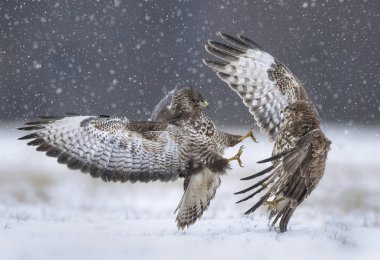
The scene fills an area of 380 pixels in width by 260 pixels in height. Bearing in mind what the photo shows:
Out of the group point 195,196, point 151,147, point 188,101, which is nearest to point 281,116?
point 188,101

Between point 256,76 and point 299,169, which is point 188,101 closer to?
point 256,76

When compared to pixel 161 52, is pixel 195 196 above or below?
below

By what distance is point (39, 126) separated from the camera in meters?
7.36

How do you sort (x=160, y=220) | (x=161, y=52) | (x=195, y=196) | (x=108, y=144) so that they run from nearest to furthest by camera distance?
(x=108, y=144) → (x=195, y=196) → (x=160, y=220) → (x=161, y=52)

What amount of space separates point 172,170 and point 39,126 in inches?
46.4

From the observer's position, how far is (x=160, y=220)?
912 centimetres

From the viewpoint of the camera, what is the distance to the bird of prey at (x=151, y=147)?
734 centimetres

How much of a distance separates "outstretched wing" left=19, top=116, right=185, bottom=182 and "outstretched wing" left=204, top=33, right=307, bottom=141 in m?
0.95

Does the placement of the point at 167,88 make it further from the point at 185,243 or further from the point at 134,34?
the point at 185,243

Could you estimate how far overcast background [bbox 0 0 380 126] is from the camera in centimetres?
2414

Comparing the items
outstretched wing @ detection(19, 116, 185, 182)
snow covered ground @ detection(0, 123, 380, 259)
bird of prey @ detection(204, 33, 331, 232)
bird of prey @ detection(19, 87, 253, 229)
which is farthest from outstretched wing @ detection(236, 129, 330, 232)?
outstretched wing @ detection(19, 116, 185, 182)

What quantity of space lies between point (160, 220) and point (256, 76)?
6.32ft

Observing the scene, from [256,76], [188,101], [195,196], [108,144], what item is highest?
[256,76]

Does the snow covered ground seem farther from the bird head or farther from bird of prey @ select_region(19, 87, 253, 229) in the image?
the bird head
